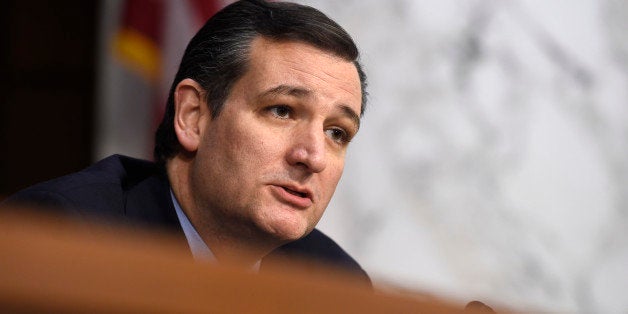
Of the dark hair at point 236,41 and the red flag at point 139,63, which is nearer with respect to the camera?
the dark hair at point 236,41

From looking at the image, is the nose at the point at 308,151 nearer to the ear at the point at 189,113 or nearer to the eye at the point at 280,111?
the eye at the point at 280,111

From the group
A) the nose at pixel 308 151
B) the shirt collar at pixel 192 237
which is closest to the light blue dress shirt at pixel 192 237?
the shirt collar at pixel 192 237

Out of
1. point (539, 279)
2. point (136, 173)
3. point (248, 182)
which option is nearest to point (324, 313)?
point (248, 182)

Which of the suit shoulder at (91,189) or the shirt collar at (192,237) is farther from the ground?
the suit shoulder at (91,189)

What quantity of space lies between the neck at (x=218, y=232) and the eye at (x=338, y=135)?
0.21 meters

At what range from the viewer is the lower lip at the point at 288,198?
166 cm

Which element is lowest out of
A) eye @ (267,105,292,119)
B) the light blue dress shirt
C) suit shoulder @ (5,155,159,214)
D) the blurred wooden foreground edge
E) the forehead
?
the blurred wooden foreground edge

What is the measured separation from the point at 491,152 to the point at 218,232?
112cm

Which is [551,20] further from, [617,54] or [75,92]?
[75,92]

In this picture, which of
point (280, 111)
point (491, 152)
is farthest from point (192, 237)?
point (491, 152)

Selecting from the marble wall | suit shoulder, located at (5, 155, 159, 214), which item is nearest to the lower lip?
suit shoulder, located at (5, 155, 159, 214)

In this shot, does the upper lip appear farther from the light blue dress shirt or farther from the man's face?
the light blue dress shirt

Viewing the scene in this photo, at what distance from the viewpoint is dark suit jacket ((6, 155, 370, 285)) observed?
4.99ft

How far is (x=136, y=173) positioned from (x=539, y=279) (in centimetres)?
123
